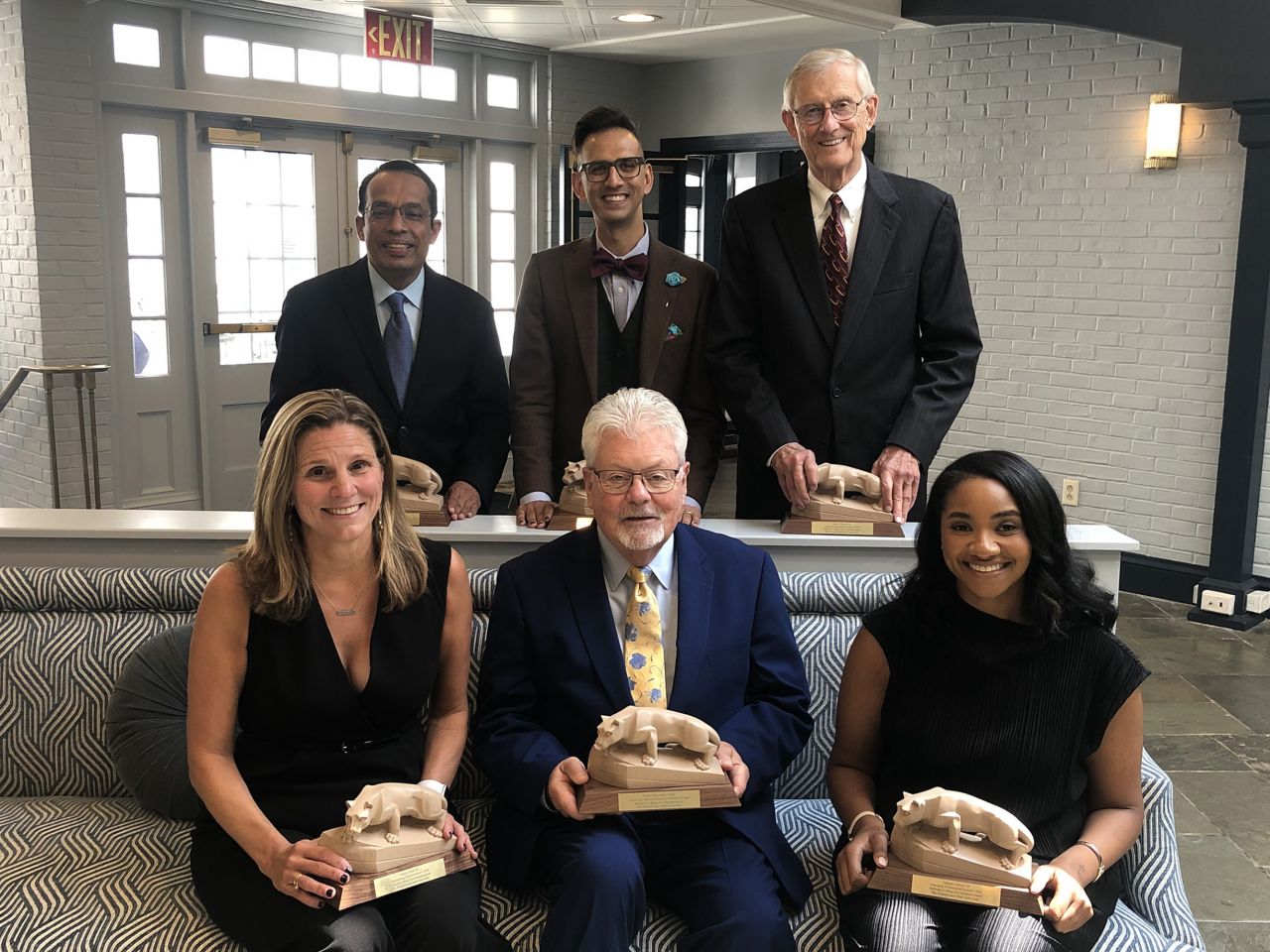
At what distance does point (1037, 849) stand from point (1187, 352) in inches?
164

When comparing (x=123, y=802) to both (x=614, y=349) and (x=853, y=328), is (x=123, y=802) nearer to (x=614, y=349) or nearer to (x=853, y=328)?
(x=614, y=349)

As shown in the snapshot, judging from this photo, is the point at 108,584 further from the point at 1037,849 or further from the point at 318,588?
the point at 1037,849

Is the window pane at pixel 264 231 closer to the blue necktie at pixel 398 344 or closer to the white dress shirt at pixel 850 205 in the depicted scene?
the blue necktie at pixel 398 344

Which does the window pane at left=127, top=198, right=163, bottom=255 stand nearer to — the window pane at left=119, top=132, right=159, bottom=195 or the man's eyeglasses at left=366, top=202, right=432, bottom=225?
the window pane at left=119, top=132, right=159, bottom=195

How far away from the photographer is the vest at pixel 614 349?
2.85 meters

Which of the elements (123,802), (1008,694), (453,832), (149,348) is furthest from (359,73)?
(1008,694)

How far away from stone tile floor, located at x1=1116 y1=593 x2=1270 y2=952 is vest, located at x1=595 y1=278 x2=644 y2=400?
191 centimetres

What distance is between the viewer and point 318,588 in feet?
6.86

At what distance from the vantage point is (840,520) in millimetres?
2605

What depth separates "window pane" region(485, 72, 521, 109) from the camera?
7.69 metres

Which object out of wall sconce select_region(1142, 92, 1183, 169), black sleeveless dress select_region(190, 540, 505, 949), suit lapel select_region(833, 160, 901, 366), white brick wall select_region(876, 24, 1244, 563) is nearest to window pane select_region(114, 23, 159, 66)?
white brick wall select_region(876, 24, 1244, 563)

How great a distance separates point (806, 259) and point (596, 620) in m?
1.05

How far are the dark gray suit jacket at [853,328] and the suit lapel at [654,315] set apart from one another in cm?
12

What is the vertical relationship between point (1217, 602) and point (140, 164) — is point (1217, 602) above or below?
below
